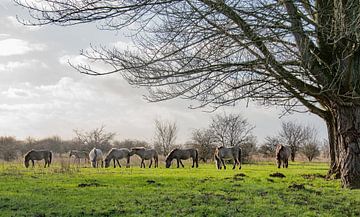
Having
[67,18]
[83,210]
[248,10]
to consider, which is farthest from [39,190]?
[248,10]

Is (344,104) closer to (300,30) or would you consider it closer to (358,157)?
(358,157)

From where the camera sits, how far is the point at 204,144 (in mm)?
53031

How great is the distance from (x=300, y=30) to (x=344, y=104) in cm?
333

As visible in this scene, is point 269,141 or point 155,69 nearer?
point 155,69

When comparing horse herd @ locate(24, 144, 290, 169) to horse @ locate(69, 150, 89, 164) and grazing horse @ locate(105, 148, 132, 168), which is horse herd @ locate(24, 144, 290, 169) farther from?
horse @ locate(69, 150, 89, 164)

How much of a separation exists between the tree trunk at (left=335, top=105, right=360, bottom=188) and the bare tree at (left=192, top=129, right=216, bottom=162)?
36.2 meters

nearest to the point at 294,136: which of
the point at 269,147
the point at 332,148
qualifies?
the point at 269,147

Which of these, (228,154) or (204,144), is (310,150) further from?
(228,154)

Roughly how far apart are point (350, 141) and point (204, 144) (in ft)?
133

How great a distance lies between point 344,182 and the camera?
1310cm

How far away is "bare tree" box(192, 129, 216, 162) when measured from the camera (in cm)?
5116

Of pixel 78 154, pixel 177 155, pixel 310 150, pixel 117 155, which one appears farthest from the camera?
pixel 310 150

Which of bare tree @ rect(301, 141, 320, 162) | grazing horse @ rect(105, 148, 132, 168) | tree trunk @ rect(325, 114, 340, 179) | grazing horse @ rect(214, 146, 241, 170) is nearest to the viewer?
tree trunk @ rect(325, 114, 340, 179)

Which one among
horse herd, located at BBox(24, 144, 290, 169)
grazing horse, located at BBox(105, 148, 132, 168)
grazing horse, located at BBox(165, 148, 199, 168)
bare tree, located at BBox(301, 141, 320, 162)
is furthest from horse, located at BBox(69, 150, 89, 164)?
A: bare tree, located at BBox(301, 141, 320, 162)
